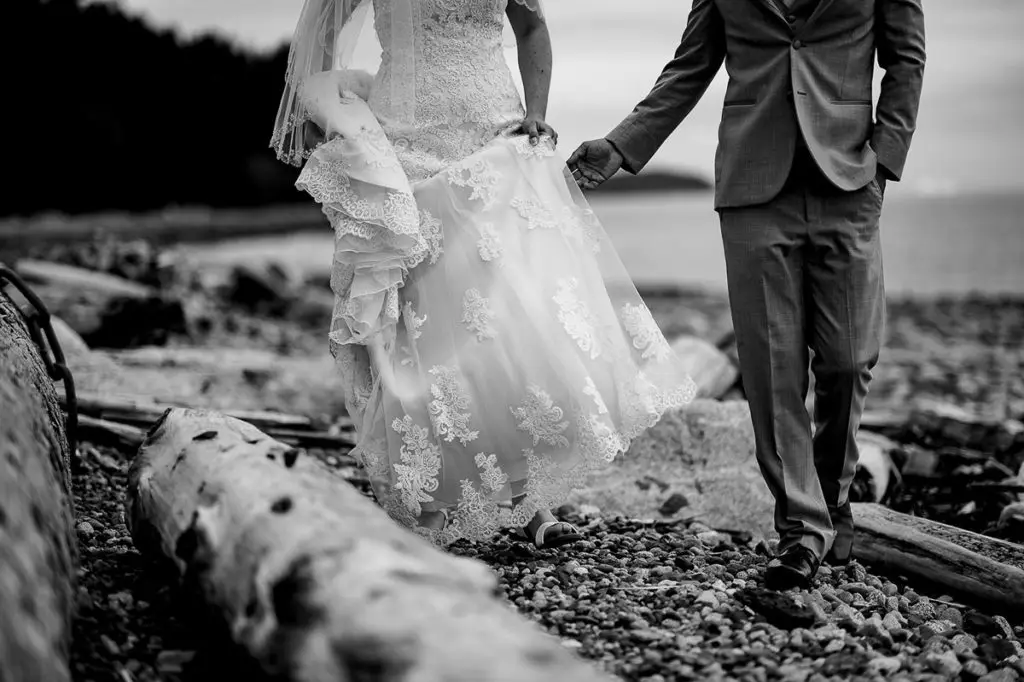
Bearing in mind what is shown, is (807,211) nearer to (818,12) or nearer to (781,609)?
(818,12)

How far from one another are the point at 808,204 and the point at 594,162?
102cm

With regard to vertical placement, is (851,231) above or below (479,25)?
below

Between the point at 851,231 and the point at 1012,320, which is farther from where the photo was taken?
the point at 1012,320

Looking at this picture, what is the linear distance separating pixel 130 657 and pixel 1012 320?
16625 millimetres

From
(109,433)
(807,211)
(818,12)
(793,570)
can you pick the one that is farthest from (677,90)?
(109,433)

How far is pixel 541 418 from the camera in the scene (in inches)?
161

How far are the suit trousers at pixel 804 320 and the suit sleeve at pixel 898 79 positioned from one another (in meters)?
0.14

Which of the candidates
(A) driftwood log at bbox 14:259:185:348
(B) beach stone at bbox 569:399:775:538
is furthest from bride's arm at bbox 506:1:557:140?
(A) driftwood log at bbox 14:259:185:348

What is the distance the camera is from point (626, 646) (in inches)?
131

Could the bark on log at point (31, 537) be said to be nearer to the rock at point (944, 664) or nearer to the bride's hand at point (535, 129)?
the bride's hand at point (535, 129)

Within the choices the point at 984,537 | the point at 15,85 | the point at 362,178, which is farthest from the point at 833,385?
the point at 15,85

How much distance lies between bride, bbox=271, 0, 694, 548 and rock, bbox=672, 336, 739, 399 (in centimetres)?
308

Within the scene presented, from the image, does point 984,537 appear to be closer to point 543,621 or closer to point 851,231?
point 851,231

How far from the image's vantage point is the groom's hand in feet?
14.8
